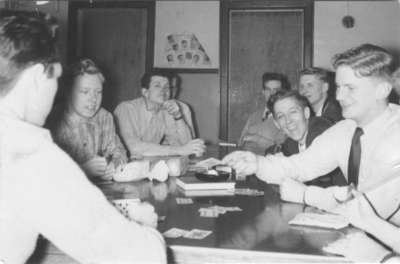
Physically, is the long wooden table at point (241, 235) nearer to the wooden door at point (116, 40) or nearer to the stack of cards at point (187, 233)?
the stack of cards at point (187, 233)

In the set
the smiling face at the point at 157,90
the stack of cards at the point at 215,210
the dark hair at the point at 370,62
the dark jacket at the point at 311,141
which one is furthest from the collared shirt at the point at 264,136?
the stack of cards at the point at 215,210

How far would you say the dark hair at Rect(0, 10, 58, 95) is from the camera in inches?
38.0

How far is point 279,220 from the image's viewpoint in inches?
57.9

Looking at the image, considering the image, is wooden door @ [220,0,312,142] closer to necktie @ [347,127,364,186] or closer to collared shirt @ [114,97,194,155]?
collared shirt @ [114,97,194,155]

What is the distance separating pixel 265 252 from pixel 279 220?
0.34 m

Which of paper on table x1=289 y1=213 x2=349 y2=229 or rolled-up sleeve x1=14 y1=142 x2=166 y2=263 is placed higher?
rolled-up sleeve x1=14 y1=142 x2=166 y2=263

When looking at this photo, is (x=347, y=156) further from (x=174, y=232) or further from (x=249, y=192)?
(x=174, y=232)

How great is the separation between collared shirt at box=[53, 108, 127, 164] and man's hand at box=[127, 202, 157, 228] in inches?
38.6

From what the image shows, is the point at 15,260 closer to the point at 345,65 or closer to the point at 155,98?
the point at 345,65

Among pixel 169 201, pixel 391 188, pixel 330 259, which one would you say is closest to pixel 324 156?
pixel 391 188

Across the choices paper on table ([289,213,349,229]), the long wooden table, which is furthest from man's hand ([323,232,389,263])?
paper on table ([289,213,349,229])

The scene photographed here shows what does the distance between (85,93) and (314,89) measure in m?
2.20

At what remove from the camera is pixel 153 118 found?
379cm

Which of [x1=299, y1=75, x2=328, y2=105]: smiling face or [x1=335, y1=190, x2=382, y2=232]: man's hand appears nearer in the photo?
[x1=335, y1=190, x2=382, y2=232]: man's hand
